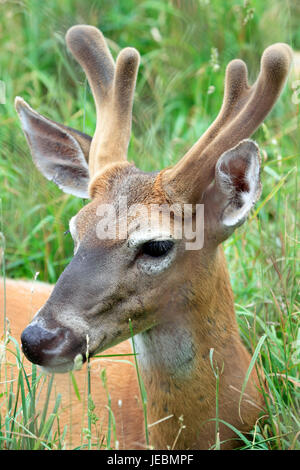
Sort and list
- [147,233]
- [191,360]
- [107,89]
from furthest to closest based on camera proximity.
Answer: [107,89] < [191,360] < [147,233]

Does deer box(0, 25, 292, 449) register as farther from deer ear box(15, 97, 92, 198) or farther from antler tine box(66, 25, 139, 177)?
deer ear box(15, 97, 92, 198)

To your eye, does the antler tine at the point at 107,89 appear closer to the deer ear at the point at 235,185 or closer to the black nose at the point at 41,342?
the deer ear at the point at 235,185

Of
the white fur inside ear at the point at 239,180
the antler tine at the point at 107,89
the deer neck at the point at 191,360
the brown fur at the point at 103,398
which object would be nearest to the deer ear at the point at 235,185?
the white fur inside ear at the point at 239,180

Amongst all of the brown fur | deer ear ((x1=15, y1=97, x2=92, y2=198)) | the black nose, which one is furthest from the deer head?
the brown fur

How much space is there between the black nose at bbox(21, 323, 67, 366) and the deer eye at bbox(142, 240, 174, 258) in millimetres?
461

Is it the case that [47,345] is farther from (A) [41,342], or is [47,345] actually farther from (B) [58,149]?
(B) [58,149]

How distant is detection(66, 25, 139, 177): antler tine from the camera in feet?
12.2

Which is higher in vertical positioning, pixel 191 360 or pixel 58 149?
pixel 58 149

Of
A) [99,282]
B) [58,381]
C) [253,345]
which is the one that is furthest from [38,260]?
[99,282]

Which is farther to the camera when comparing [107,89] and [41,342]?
[107,89]

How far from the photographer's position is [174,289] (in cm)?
325

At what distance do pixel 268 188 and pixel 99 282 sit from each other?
255cm

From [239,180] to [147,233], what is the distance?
0.42 m

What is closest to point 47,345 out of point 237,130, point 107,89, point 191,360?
point 191,360
